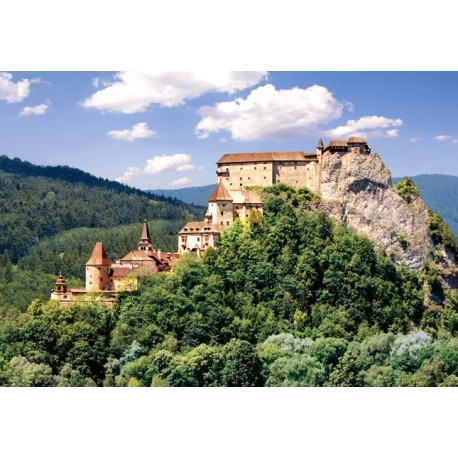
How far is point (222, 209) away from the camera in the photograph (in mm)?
45094

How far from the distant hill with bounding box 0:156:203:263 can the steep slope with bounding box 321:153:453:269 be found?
144 ft

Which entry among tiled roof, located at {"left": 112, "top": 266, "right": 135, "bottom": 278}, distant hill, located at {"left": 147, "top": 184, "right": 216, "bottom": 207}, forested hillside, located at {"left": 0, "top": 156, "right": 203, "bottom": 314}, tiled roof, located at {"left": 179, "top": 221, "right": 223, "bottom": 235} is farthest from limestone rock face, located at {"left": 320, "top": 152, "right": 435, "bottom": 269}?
distant hill, located at {"left": 147, "top": 184, "right": 216, "bottom": 207}

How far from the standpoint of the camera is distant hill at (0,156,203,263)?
3509 inches

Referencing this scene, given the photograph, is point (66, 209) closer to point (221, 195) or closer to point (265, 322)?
point (221, 195)

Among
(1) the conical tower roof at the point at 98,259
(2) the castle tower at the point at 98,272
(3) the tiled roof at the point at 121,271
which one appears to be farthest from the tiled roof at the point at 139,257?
(1) the conical tower roof at the point at 98,259

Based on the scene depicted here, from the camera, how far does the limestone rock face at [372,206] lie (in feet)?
155

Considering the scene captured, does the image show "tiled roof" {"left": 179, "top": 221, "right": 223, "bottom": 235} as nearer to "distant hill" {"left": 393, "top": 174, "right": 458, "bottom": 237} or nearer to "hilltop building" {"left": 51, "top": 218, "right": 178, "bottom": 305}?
"hilltop building" {"left": 51, "top": 218, "right": 178, "bottom": 305}

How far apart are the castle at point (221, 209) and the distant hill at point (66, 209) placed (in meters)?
39.8

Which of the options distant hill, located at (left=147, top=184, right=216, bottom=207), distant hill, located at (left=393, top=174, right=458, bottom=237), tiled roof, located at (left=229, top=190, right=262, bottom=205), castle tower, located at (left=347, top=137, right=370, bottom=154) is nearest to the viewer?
tiled roof, located at (left=229, top=190, right=262, bottom=205)

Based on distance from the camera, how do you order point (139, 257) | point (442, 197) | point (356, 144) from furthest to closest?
1. point (442, 197)
2. point (356, 144)
3. point (139, 257)

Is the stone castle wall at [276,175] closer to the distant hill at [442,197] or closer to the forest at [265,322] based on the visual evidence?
the forest at [265,322]

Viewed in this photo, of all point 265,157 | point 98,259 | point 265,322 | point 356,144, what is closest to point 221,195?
point 265,157

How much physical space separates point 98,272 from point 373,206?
17944 mm

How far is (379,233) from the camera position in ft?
157
